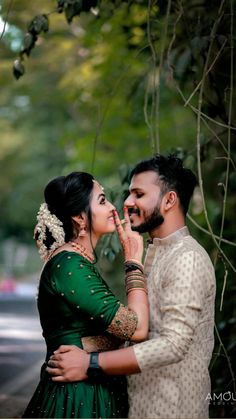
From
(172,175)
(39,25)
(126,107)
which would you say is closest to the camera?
(172,175)

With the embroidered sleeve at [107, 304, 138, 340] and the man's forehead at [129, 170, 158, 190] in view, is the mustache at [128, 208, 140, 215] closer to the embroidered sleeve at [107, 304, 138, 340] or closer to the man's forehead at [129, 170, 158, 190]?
the man's forehead at [129, 170, 158, 190]

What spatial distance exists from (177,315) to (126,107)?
4958 mm

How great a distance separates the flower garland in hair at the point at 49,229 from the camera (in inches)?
124

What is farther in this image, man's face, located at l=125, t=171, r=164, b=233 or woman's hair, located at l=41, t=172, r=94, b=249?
woman's hair, located at l=41, t=172, r=94, b=249

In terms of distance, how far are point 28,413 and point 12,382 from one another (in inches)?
170

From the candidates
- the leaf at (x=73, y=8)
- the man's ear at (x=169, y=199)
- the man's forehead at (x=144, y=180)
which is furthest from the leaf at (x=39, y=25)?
the man's ear at (x=169, y=199)

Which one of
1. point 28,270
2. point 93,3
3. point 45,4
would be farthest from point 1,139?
point 28,270

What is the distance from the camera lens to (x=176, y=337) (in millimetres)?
2730

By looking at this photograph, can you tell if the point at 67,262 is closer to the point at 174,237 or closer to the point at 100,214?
the point at 100,214

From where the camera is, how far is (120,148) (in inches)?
430

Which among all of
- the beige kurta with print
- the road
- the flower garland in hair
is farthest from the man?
the road

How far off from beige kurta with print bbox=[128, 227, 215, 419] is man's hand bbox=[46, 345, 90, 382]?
0.78ft

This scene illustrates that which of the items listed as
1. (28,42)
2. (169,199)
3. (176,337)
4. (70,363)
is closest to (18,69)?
(28,42)

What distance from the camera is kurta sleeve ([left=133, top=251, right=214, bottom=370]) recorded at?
2.73 meters
